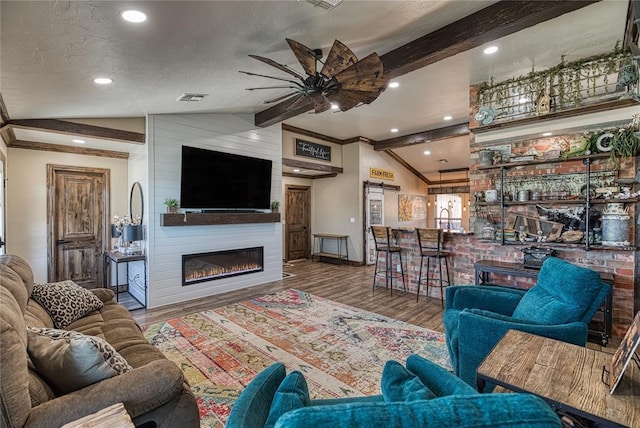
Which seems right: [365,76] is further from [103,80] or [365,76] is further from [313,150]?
[313,150]

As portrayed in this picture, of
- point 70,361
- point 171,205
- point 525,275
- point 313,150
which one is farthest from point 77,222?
point 525,275

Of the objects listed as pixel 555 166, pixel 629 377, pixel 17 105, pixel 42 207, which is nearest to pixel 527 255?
pixel 555 166

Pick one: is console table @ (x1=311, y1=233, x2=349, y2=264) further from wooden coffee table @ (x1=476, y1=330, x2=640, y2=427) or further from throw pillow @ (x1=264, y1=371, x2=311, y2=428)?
throw pillow @ (x1=264, y1=371, x2=311, y2=428)

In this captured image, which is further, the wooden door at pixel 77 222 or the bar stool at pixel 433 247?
the wooden door at pixel 77 222

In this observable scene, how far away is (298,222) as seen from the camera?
8.59m

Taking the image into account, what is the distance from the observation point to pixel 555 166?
12.0 feet

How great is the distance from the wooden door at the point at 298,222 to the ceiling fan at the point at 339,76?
5531mm

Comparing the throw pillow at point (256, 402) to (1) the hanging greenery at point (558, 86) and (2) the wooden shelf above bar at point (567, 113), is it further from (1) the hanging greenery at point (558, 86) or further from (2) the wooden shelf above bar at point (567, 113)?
(1) the hanging greenery at point (558, 86)

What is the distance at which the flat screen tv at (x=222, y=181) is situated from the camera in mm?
4629

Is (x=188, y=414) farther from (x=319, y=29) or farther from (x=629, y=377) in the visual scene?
(x=319, y=29)

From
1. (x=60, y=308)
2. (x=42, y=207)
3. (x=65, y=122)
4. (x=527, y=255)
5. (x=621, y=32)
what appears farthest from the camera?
(x=42, y=207)

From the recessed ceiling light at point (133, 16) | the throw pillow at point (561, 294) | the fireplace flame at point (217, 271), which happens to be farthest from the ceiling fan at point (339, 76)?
the fireplace flame at point (217, 271)

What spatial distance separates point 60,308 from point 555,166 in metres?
5.21

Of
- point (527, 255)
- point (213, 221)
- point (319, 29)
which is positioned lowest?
point (527, 255)
